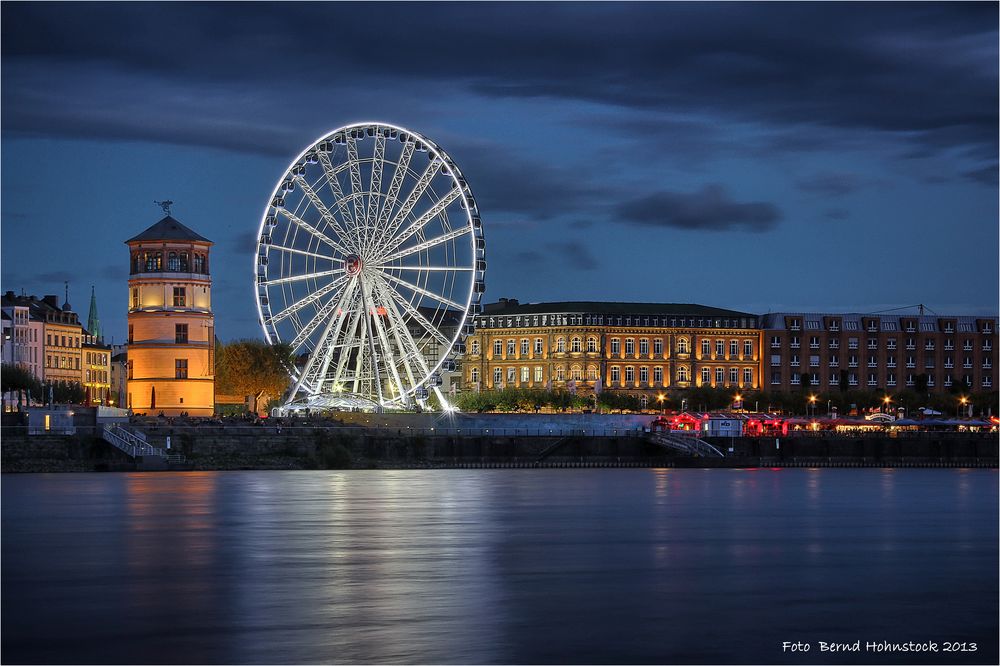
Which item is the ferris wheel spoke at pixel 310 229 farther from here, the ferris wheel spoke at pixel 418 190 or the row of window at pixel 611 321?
the row of window at pixel 611 321

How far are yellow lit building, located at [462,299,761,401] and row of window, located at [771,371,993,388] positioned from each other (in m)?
3.46

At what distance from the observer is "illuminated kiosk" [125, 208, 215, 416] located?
10575 cm

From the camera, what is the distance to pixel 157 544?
4512 cm

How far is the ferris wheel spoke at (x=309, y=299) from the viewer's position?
324 feet

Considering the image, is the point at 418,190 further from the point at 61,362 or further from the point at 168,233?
the point at 61,362

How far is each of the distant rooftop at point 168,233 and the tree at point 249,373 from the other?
26.1m

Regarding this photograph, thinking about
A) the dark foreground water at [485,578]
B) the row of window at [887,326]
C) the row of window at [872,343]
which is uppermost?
the row of window at [887,326]

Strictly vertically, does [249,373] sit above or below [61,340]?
below

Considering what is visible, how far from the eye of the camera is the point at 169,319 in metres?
106

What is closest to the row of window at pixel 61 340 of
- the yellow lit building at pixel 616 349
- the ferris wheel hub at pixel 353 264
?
the yellow lit building at pixel 616 349

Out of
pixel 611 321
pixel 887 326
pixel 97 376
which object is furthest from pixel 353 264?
pixel 887 326

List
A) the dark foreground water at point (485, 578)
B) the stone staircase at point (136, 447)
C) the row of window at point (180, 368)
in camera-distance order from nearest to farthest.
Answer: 1. the dark foreground water at point (485, 578)
2. the stone staircase at point (136, 447)
3. the row of window at point (180, 368)

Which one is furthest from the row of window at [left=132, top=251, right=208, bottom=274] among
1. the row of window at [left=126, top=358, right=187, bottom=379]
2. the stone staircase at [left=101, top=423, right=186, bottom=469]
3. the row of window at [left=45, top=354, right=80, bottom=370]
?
the row of window at [left=45, top=354, right=80, bottom=370]

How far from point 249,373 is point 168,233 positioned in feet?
95.4
